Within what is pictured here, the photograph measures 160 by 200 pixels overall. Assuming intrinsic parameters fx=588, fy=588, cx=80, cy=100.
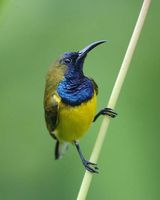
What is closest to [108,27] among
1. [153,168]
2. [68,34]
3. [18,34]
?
[68,34]

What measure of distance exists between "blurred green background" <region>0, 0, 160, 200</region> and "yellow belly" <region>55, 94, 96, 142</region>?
10cm

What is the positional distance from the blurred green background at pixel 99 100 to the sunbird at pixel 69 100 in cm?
8

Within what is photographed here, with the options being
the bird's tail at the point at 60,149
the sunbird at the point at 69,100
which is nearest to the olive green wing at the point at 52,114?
the sunbird at the point at 69,100

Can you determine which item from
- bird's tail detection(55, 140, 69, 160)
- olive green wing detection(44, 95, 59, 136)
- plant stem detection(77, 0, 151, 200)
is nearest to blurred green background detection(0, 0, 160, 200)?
bird's tail detection(55, 140, 69, 160)

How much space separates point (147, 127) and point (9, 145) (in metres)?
0.72

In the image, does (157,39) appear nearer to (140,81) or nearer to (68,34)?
(140,81)

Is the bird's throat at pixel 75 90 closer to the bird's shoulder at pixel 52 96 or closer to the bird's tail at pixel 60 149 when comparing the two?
the bird's shoulder at pixel 52 96

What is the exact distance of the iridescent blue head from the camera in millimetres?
1791

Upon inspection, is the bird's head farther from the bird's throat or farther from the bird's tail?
the bird's tail

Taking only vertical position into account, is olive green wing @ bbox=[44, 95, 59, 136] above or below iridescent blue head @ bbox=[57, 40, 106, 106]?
below

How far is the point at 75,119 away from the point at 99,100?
24 centimetres

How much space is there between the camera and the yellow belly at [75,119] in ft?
5.72

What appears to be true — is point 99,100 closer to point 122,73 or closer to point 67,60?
point 67,60

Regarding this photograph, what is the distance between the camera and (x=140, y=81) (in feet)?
6.23
